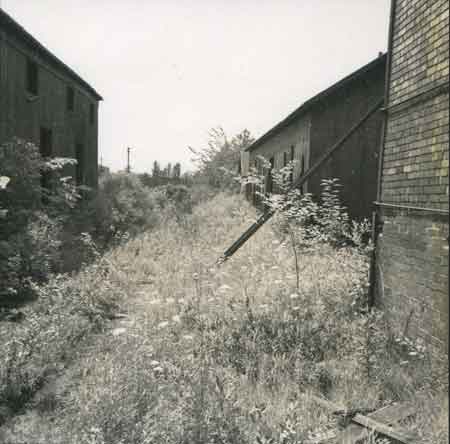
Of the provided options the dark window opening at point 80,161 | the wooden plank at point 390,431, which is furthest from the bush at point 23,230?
the dark window opening at point 80,161

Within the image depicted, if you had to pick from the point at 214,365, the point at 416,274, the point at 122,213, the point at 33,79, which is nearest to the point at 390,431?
the point at 214,365

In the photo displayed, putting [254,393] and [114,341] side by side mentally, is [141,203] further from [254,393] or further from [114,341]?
[254,393]

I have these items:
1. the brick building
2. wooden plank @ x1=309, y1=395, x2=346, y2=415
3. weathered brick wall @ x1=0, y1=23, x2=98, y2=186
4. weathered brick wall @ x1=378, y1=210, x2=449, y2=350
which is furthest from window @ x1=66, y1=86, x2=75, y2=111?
wooden plank @ x1=309, y1=395, x2=346, y2=415

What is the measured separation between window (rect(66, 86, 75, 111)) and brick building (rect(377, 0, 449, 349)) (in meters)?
14.8

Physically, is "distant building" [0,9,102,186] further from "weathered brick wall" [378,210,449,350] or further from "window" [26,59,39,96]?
"weathered brick wall" [378,210,449,350]

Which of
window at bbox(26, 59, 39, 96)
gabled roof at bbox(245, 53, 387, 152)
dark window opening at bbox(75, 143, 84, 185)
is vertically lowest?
dark window opening at bbox(75, 143, 84, 185)

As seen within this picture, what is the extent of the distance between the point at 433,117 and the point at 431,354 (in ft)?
7.64

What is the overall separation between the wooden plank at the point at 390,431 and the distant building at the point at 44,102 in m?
12.0

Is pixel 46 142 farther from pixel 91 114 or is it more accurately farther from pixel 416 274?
pixel 416 274

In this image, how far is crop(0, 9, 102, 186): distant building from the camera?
39.3ft

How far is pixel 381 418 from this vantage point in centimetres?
311

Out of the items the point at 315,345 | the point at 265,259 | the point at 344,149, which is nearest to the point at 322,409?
the point at 315,345

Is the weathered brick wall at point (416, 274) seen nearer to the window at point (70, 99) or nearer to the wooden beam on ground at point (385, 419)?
the wooden beam on ground at point (385, 419)

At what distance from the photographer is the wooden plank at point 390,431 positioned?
2.83 metres
